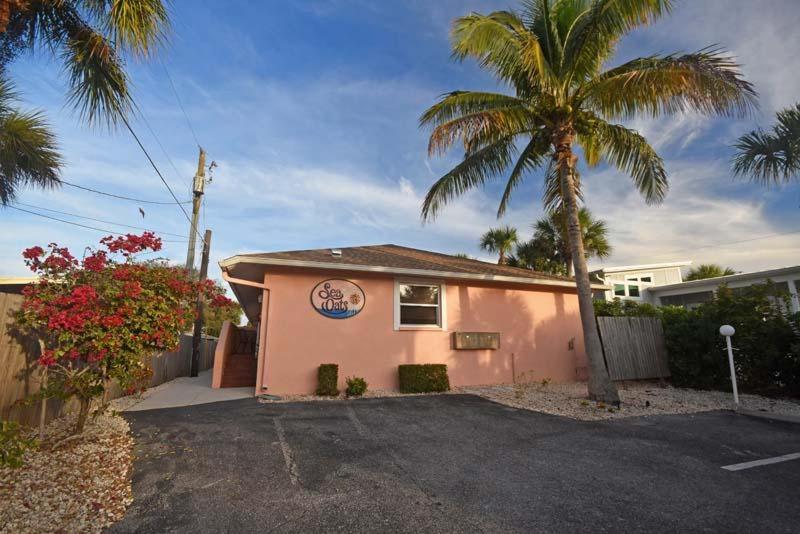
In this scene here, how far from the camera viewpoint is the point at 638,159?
29.8 ft

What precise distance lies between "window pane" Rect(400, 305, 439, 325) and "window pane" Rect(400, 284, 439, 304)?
0.16 m

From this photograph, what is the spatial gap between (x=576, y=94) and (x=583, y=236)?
40.5 ft

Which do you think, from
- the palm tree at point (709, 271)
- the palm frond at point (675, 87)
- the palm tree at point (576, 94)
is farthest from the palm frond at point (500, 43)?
the palm tree at point (709, 271)

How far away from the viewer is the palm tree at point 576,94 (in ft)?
23.6

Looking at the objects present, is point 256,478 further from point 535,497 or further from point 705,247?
point 705,247

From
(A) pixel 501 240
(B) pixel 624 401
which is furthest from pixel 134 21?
(A) pixel 501 240

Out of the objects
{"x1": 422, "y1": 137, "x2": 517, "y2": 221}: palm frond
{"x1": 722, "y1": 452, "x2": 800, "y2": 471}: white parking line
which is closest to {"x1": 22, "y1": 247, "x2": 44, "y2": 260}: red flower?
{"x1": 422, "y1": 137, "x2": 517, "y2": 221}: palm frond

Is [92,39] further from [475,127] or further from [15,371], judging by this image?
[475,127]

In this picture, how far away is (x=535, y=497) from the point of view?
3428 millimetres

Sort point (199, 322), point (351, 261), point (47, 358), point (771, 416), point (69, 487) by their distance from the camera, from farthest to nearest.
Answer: point (199, 322) < point (351, 261) < point (771, 416) < point (47, 358) < point (69, 487)

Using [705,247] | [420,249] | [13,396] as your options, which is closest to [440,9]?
[420,249]

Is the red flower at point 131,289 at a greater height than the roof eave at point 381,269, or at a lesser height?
lesser

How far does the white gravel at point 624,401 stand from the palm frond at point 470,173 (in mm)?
5109

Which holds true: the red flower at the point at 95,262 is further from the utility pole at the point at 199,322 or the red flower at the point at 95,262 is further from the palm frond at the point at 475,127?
the utility pole at the point at 199,322
